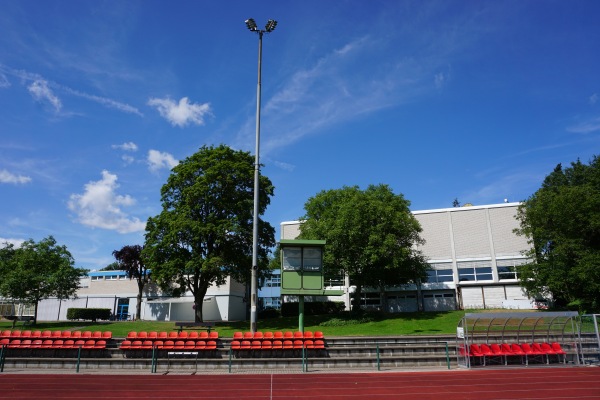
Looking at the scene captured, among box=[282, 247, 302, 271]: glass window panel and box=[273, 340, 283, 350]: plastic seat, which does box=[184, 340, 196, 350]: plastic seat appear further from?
box=[282, 247, 302, 271]: glass window panel

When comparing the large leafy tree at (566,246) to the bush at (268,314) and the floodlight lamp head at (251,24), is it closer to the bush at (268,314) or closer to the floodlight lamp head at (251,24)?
the bush at (268,314)

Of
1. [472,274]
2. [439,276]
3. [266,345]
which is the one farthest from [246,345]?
[472,274]

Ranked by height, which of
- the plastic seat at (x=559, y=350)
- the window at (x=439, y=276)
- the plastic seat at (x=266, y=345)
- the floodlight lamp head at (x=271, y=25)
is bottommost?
the plastic seat at (x=559, y=350)

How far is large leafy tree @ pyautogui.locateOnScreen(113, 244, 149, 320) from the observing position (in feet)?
148

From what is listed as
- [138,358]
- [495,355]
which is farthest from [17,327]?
[495,355]

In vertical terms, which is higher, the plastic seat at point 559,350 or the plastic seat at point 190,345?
the plastic seat at point 190,345

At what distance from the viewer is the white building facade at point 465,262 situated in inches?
1704

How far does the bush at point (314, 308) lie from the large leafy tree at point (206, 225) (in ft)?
29.8

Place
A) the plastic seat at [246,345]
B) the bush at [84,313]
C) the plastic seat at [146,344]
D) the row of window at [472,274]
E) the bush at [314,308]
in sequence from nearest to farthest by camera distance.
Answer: the plastic seat at [146,344]
the plastic seat at [246,345]
the bush at [314,308]
the row of window at [472,274]
the bush at [84,313]

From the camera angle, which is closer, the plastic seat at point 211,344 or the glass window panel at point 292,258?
the plastic seat at point 211,344

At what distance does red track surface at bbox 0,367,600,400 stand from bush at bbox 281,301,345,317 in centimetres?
2630

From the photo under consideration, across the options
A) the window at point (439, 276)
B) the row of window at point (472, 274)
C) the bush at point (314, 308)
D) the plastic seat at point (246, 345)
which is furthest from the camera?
the window at point (439, 276)

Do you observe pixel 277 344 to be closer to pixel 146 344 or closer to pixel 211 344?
pixel 211 344

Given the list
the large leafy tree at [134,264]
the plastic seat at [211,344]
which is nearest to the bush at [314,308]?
the large leafy tree at [134,264]
